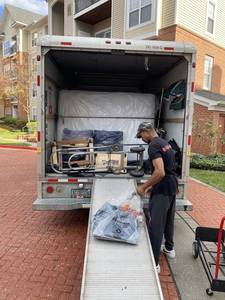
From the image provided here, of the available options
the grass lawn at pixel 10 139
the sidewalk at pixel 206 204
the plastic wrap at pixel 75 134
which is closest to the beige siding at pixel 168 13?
the sidewalk at pixel 206 204

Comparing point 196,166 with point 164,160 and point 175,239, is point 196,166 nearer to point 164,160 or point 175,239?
point 175,239

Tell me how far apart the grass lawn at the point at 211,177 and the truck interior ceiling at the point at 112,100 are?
9.92 ft

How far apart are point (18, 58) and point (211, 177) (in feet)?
91.1

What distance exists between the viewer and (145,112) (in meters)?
6.39

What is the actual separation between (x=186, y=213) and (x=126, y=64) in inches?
124

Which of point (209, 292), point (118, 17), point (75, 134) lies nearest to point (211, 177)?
point (75, 134)

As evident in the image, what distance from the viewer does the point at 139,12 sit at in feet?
46.6

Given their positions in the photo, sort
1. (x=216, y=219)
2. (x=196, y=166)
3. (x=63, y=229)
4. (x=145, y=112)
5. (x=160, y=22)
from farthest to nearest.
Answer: (x=160, y=22), (x=196, y=166), (x=145, y=112), (x=216, y=219), (x=63, y=229)

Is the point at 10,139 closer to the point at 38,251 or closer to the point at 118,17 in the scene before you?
the point at 118,17

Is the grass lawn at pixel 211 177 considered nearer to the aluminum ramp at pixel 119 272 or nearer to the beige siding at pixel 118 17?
the aluminum ramp at pixel 119 272

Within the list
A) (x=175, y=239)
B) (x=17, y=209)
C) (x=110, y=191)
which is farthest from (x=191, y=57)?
(x=17, y=209)

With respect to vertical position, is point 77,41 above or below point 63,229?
above

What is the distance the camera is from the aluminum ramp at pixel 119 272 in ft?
8.02

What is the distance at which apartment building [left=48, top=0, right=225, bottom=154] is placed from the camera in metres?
13.1
